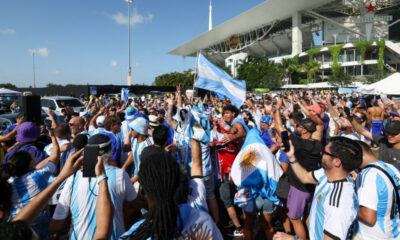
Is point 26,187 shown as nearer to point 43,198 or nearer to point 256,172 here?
point 43,198

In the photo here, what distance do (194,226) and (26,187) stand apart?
175 cm

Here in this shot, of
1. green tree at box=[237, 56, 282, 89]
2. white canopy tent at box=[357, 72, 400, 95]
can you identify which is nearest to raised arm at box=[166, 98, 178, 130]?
white canopy tent at box=[357, 72, 400, 95]

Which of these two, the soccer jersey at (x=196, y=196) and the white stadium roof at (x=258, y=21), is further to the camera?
the white stadium roof at (x=258, y=21)

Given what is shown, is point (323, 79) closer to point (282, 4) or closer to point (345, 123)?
point (282, 4)

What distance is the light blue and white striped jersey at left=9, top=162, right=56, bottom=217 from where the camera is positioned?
2.13m

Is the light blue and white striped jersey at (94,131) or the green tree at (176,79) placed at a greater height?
the green tree at (176,79)

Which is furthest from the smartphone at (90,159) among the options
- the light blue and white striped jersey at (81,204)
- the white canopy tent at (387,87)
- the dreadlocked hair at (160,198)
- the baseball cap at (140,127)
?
the white canopy tent at (387,87)

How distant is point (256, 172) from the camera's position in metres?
3.04

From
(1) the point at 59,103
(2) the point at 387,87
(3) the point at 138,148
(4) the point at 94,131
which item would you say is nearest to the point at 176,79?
(1) the point at 59,103

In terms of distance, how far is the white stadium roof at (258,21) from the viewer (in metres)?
58.5

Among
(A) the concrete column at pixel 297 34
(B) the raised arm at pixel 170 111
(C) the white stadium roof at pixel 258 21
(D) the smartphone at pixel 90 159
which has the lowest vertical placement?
(D) the smartphone at pixel 90 159

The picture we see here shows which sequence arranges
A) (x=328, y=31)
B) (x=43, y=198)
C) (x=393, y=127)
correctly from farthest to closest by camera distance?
(x=328, y=31) < (x=393, y=127) < (x=43, y=198)

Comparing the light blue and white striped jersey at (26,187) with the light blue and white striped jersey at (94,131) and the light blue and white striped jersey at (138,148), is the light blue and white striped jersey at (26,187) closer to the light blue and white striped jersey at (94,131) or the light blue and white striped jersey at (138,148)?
the light blue and white striped jersey at (138,148)

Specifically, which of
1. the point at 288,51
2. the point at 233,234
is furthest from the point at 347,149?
the point at 288,51
